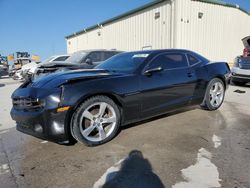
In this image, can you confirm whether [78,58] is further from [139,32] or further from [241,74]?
[139,32]

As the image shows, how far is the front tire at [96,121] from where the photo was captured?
9.93 ft

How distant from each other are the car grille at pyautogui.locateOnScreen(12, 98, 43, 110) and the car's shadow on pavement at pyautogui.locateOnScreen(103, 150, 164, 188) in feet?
4.35

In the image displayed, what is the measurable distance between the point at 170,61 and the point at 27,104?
2607 mm

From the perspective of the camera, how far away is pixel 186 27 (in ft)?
38.4

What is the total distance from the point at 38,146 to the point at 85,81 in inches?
49.3

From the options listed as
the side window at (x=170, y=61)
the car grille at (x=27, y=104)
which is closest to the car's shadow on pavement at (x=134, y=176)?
the car grille at (x=27, y=104)

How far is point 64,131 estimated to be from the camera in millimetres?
2912

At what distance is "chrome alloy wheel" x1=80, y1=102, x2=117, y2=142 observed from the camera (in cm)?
312

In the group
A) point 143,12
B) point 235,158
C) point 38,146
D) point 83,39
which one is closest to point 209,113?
point 235,158

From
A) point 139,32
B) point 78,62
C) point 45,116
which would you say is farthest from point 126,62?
point 139,32

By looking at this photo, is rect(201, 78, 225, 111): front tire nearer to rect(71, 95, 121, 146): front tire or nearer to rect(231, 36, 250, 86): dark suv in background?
rect(71, 95, 121, 146): front tire

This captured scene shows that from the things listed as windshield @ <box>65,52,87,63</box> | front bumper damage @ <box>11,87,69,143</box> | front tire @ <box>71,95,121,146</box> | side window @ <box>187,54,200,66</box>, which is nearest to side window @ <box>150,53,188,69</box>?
side window @ <box>187,54,200,66</box>

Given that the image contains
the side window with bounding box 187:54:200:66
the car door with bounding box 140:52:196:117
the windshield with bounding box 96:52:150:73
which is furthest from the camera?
the side window with bounding box 187:54:200:66

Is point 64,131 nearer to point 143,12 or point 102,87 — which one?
point 102,87
